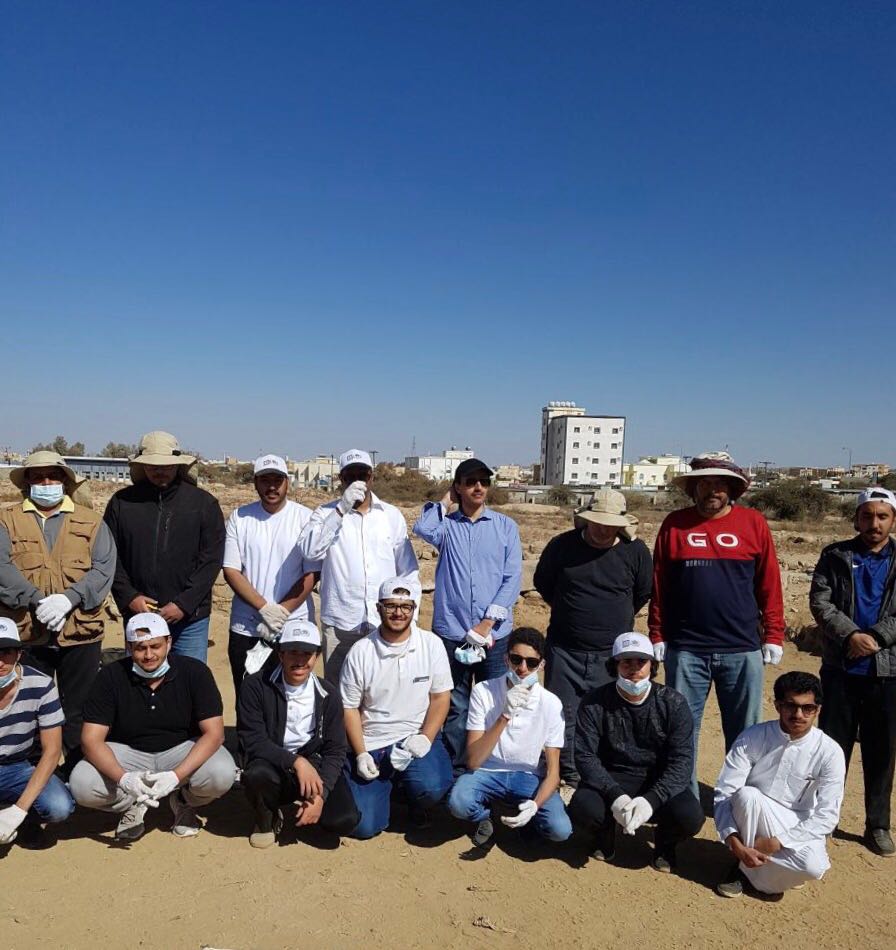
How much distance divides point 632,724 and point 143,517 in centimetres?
319

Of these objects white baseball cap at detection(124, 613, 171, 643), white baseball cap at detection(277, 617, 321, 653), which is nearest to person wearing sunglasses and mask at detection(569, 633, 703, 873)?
white baseball cap at detection(277, 617, 321, 653)

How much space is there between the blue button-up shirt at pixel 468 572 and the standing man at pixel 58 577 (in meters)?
2.01

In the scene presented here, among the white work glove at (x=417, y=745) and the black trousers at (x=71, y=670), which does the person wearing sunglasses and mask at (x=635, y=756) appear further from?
the black trousers at (x=71, y=670)

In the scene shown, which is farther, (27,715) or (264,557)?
(264,557)

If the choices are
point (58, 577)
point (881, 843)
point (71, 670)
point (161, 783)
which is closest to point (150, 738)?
point (161, 783)

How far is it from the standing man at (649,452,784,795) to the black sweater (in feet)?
0.73

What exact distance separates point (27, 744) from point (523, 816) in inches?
103

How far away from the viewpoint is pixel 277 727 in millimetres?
4258

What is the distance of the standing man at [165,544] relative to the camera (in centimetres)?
481

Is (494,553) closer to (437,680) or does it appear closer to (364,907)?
(437,680)

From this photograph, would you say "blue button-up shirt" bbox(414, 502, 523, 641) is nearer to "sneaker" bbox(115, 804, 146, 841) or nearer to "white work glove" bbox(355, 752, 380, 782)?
"white work glove" bbox(355, 752, 380, 782)

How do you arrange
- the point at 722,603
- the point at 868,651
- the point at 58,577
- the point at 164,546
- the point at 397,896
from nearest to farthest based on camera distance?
the point at 397,896 < the point at 868,651 < the point at 722,603 < the point at 58,577 < the point at 164,546

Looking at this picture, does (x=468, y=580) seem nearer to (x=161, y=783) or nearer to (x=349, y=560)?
(x=349, y=560)

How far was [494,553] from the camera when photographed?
4.93 meters
